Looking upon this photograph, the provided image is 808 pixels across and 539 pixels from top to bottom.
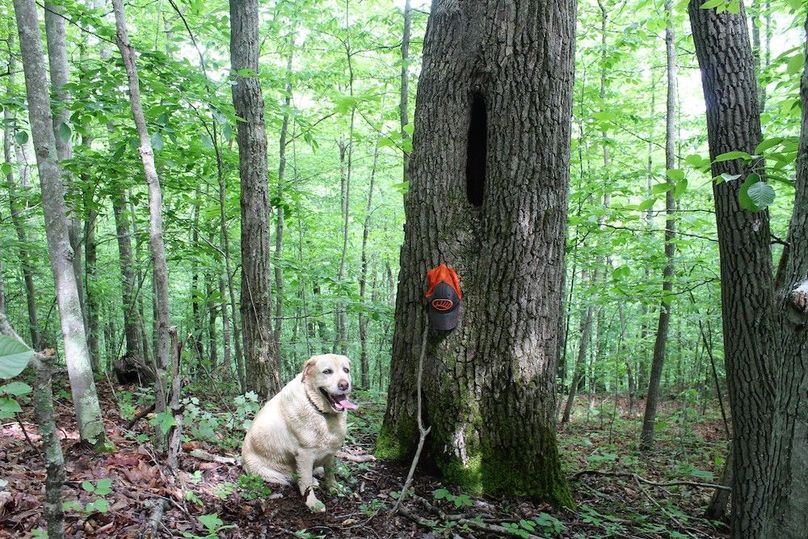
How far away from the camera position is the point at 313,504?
3.64m

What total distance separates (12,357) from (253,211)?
4.97m

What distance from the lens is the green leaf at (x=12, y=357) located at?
3.97ft

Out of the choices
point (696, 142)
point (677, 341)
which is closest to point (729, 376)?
point (696, 142)

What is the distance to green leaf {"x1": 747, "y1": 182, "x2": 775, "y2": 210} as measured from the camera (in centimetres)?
222

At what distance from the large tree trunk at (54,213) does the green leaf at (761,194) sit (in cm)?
427

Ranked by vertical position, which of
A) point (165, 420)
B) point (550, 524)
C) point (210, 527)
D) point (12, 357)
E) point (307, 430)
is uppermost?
point (12, 357)

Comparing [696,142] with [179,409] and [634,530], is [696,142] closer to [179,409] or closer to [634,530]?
[634,530]

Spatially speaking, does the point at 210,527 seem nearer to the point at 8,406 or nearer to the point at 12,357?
the point at 8,406

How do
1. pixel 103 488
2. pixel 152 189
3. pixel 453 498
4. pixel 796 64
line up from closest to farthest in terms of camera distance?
pixel 796 64, pixel 103 488, pixel 152 189, pixel 453 498

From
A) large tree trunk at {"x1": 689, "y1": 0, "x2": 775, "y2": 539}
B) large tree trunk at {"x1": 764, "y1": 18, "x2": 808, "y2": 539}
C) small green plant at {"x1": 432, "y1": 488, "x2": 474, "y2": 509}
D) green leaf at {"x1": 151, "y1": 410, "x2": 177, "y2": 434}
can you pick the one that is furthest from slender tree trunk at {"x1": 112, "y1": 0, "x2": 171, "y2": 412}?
large tree trunk at {"x1": 689, "y1": 0, "x2": 775, "y2": 539}

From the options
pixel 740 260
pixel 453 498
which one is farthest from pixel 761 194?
pixel 453 498

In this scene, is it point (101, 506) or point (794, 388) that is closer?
point (794, 388)

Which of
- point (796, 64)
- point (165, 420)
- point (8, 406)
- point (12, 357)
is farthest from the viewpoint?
point (165, 420)

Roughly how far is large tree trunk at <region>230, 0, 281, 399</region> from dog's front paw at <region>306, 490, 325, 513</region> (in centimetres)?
247
